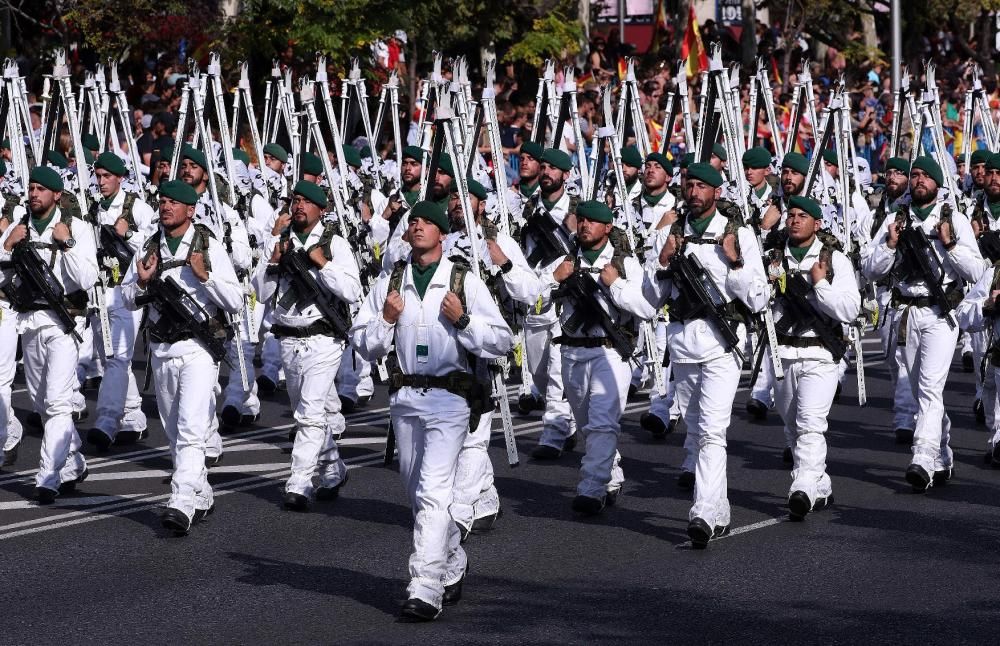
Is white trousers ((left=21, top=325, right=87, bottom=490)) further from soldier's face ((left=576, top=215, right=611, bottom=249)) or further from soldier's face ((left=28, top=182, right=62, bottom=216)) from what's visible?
soldier's face ((left=576, top=215, right=611, bottom=249))

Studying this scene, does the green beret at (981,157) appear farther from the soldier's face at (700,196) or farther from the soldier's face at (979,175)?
the soldier's face at (700,196)

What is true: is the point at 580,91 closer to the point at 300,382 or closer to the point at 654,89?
the point at 654,89

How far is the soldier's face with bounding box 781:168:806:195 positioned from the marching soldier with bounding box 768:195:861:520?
3.44 meters

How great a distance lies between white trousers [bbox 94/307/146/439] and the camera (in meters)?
13.6

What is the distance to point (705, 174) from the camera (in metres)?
10.5

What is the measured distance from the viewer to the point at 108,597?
897 centimetres

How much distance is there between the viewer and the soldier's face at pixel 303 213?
11.5 metres

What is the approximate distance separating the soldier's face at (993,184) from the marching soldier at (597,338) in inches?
139

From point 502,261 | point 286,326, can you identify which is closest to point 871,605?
point 502,261

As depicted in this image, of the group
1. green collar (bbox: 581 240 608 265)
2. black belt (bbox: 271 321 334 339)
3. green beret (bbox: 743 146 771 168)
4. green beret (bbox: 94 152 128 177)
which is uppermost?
green beret (bbox: 94 152 128 177)

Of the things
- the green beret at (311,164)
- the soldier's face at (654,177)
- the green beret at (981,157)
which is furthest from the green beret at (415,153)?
the green beret at (981,157)

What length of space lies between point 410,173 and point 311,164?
0.96 meters

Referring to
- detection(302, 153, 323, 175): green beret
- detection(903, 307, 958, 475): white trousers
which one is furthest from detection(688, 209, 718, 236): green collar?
detection(302, 153, 323, 175): green beret

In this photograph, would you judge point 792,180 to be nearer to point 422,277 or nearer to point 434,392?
point 422,277
